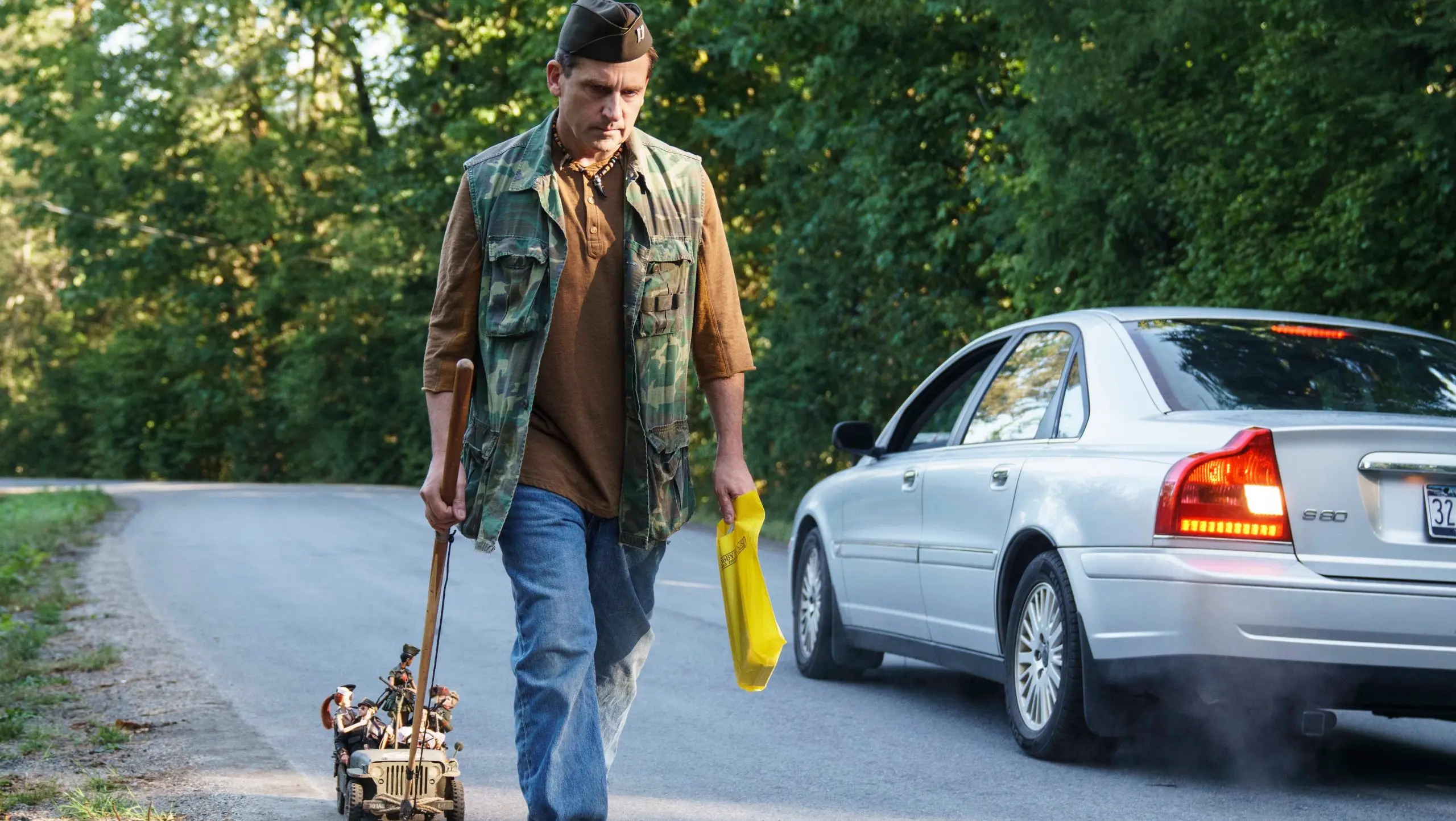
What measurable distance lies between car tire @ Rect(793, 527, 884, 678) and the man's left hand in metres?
4.32

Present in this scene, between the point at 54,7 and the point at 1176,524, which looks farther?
the point at 54,7

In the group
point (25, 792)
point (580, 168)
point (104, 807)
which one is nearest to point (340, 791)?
point (104, 807)

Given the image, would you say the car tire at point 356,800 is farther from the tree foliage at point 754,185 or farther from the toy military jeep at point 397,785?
the tree foliage at point 754,185

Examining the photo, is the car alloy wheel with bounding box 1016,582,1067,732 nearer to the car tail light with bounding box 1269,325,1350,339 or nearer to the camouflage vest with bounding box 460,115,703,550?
the car tail light with bounding box 1269,325,1350,339

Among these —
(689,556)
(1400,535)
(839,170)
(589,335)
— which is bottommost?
(689,556)

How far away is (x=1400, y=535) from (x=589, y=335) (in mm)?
2928

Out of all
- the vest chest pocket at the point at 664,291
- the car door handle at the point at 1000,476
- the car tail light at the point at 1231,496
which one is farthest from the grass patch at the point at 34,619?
the car tail light at the point at 1231,496

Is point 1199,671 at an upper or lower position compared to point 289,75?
lower

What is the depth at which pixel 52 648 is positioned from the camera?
9727mm

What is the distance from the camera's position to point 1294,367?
6.54 metres

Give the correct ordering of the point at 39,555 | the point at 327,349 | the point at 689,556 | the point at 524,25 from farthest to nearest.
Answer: the point at 327,349 → the point at 524,25 → the point at 689,556 → the point at 39,555

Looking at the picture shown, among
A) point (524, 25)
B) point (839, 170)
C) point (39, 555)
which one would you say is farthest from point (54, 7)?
point (39, 555)

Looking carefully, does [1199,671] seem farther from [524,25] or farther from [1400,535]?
[524,25]

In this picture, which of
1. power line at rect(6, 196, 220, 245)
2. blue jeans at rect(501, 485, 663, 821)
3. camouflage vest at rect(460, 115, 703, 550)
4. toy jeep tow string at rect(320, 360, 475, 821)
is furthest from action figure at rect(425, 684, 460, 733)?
power line at rect(6, 196, 220, 245)
